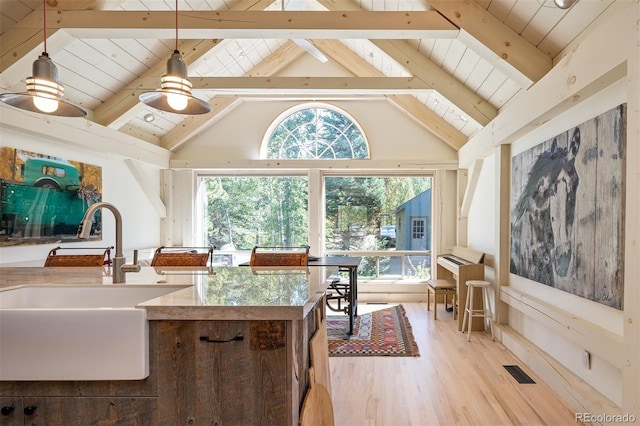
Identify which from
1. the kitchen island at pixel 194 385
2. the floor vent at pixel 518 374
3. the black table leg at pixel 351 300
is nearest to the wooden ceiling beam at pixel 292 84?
the black table leg at pixel 351 300

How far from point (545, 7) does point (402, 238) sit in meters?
3.80

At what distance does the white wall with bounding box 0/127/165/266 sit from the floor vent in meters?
4.41

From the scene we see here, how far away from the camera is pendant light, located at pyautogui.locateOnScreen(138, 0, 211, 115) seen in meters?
1.90

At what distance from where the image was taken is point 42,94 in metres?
1.73

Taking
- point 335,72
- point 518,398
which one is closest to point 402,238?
point 335,72

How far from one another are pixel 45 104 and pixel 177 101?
649 millimetres

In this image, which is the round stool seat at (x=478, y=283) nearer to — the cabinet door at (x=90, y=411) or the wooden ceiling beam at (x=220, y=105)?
the cabinet door at (x=90, y=411)

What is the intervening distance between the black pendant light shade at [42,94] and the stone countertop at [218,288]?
89 centimetres

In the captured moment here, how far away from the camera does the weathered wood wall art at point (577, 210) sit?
1990mm

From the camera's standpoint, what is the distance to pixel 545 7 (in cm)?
244

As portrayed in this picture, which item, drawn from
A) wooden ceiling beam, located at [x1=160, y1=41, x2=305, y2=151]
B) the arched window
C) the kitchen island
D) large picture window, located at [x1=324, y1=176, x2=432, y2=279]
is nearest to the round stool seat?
large picture window, located at [x1=324, y1=176, x2=432, y2=279]

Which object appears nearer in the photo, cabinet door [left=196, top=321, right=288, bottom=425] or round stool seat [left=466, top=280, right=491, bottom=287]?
cabinet door [left=196, top=321, right=288, bottom=425]

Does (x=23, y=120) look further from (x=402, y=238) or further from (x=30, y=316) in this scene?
(x=402, y=238)

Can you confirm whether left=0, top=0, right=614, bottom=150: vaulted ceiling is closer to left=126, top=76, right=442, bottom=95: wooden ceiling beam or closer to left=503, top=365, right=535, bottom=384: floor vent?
left=126, top=76, right=442, bottom=95: wooden ceiling beam
